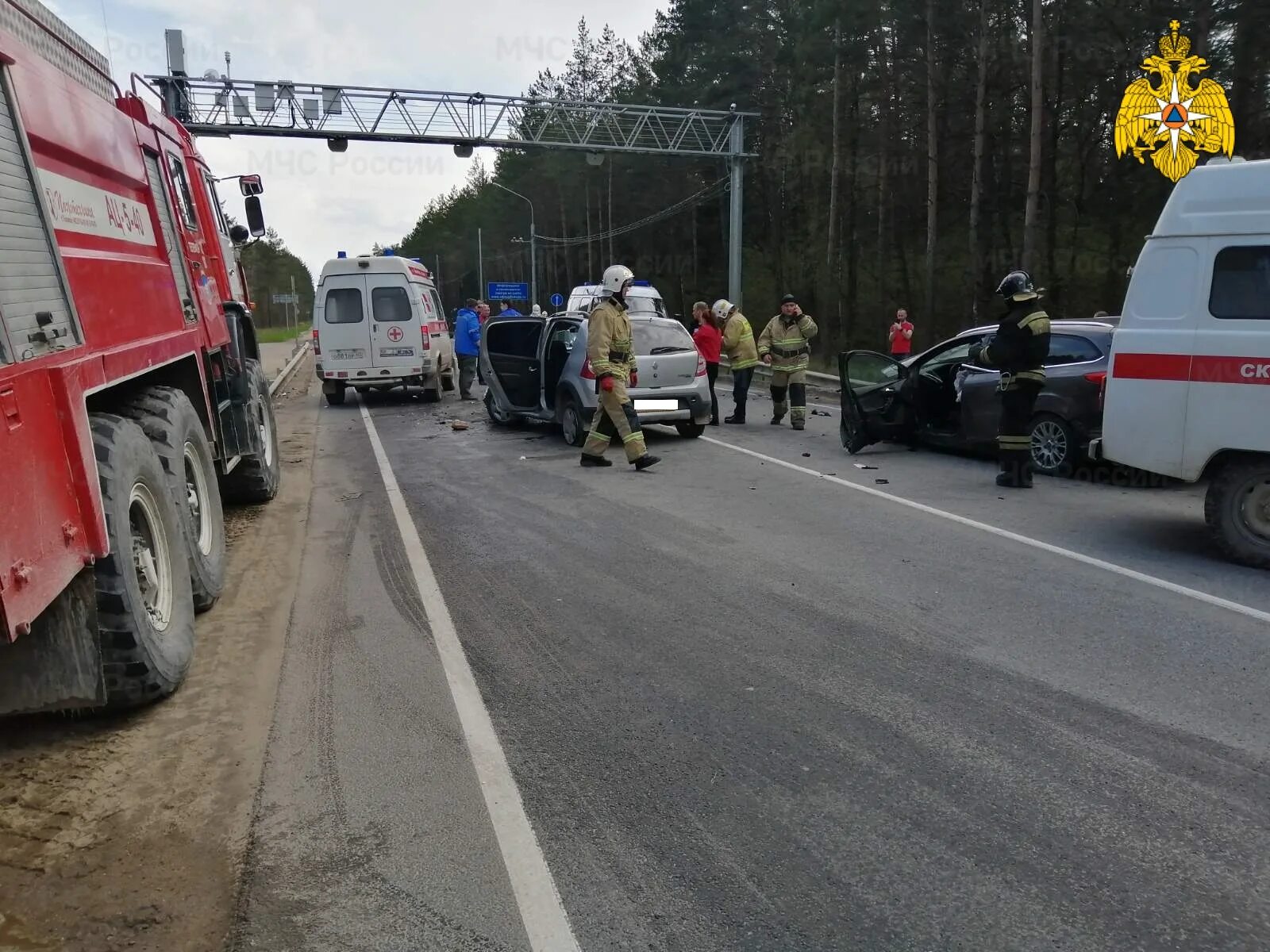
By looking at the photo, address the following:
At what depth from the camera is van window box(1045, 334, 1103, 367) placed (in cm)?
951

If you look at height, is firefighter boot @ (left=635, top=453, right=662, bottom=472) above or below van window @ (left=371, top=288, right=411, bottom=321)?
below

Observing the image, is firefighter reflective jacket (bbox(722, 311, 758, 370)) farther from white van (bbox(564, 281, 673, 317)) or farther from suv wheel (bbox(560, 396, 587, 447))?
white van (bbox(564, 281, 673, 317))

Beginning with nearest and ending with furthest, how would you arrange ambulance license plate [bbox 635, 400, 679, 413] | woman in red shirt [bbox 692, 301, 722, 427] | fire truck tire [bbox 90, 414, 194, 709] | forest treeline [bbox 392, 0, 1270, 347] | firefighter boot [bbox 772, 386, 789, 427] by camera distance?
1. fire truck tire [bbox 90, 414, 194, 709]
2. ambulance license plate [bbox 635, 400, 679, 413]
3. firefighter boot [bbox 772, 386, 789, 427]
4. woman in red shirt [bbox 692, 301, 722, 427]
5. forest treeline [bbox 392, 0, 1270, 347]

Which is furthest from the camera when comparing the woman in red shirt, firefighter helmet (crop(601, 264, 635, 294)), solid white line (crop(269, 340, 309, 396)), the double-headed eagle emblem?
solid white line (crop(269, 340, 309, 396))

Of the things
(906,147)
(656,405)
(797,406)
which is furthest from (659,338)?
(906,147)

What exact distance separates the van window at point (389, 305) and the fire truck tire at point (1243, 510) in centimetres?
1487

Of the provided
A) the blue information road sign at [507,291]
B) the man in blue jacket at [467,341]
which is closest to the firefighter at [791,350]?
the man in blue jacket at [467,341]

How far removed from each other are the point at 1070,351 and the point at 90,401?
8.59 metres

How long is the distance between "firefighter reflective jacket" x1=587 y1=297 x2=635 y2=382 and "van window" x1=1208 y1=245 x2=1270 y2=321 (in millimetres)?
5470

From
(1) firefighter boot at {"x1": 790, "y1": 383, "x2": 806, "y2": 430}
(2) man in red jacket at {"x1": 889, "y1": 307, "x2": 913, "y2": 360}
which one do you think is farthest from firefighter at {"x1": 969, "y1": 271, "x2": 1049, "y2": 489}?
(2) man in red jacket at {"x1": 889, "y1": 307, "x2": 913, "y2": 360}

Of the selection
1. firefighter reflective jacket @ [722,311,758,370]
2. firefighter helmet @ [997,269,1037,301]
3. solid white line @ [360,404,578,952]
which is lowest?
solid white line @ [360,404,578,952]

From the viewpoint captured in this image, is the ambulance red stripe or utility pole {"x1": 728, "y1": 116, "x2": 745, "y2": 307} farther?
utility pole {"x1": 728, "y1": 116, "x2": 745, "y2": 307}

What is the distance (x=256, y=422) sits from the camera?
28.0ft

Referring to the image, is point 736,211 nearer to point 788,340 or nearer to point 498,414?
point 498,414
